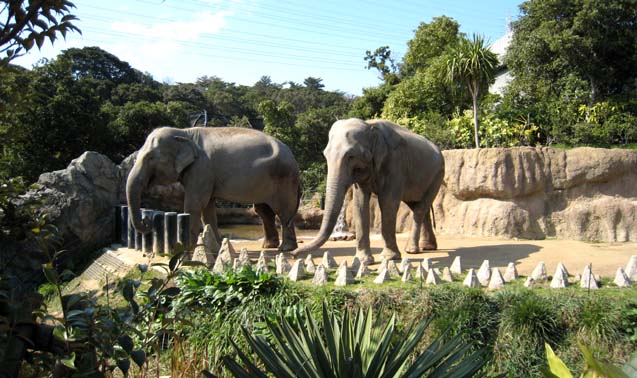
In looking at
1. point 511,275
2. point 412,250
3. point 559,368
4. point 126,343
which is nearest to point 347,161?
point 412,250

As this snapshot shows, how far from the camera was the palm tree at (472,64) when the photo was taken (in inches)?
698

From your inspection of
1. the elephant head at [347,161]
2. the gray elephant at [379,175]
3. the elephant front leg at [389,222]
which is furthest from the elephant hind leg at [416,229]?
the elephant head at [347,161]

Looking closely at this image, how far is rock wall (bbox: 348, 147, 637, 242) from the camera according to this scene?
11.8 meters

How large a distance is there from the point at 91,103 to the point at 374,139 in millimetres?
18651

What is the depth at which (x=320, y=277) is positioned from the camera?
21.1 ft

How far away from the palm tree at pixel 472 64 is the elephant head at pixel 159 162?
36.2 ft

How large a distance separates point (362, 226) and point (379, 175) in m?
0.81

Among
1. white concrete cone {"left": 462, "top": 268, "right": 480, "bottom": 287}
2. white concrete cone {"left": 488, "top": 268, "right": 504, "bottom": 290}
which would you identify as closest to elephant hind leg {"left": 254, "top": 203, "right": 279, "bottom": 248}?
white concrete cone {"left": 462, "top": 268, "right": 480, "bottom": 287}

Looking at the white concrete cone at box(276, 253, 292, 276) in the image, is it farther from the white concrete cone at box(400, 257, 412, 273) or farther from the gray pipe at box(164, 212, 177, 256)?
the gray pipe at box(164, 212, 177, 256)

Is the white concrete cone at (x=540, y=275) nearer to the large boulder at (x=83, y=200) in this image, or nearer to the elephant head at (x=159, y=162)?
the elephant head at (x=159, y=162)

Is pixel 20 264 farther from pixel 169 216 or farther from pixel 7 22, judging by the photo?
pixel 7 22

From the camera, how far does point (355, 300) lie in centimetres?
600

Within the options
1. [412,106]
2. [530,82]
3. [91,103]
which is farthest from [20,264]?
[530,82]

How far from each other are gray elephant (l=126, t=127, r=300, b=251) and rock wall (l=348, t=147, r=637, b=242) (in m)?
4.66
